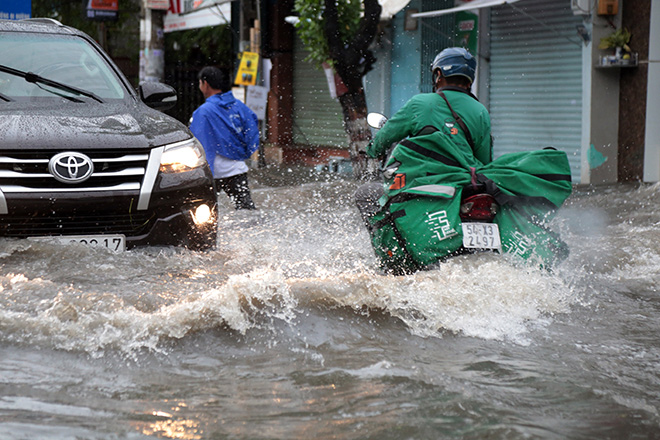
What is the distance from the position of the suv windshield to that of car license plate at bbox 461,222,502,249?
2.84m

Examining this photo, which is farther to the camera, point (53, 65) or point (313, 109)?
point (313, 109)

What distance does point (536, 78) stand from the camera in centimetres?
1423

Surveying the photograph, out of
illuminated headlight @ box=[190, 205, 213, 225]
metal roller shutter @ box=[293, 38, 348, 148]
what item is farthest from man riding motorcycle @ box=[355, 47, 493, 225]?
metal roller shutter @ box=[293, 38, 348, 148]

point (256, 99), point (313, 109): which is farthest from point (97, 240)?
point (313, 109)

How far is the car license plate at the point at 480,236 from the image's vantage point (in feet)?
15.7

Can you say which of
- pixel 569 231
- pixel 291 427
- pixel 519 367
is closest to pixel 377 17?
pixel 569 231

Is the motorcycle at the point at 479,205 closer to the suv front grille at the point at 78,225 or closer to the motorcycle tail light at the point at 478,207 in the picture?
the motorcycle tail light at the point at 478,207

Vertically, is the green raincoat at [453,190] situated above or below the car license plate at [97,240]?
above

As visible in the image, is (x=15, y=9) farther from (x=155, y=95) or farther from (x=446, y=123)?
(x=446, y=123)

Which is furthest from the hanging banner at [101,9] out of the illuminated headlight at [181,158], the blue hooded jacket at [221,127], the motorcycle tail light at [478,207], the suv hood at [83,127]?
the motorcycle tail light at [478,207]

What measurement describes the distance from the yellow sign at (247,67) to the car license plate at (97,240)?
11.8 metres

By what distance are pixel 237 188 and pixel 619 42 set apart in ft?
21.8

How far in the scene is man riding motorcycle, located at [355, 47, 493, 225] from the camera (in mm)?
5066

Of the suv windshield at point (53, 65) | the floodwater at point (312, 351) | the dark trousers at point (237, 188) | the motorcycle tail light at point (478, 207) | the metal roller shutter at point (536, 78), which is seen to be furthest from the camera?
the metal roller shutter at point (536, 78)
